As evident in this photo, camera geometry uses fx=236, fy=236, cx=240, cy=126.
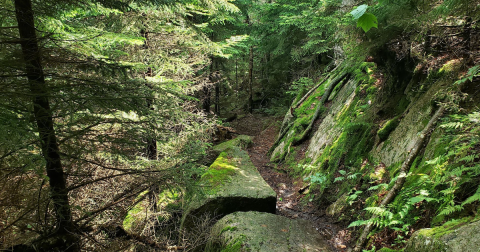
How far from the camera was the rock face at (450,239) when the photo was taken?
2047 mm

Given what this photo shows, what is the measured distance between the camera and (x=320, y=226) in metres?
5.23

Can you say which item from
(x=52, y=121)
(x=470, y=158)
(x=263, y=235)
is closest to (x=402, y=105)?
(x=470, y=158)

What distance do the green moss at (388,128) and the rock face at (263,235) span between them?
2.58 m

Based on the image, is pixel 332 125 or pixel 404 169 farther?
pixel 332 125

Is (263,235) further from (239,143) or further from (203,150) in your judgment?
(239,143)

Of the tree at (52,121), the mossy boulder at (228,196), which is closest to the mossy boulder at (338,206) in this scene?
the mossy boulder at (228,196)

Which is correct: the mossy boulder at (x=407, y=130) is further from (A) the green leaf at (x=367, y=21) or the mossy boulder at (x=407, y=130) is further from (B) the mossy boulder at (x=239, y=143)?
(B) the mossy boulder at (x=239, y=143)

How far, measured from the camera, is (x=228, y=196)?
18.4ft

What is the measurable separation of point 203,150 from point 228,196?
1253mm

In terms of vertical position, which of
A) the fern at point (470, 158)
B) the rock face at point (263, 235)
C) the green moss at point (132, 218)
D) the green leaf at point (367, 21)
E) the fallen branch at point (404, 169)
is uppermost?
the green leaf at point (367, 21)

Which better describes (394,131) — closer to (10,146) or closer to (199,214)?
(199,214)

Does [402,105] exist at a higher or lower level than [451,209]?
higher

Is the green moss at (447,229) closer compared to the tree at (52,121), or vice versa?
the green moss at (447,229)

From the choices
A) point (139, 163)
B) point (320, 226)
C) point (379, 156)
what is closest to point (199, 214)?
point (139, 163)
